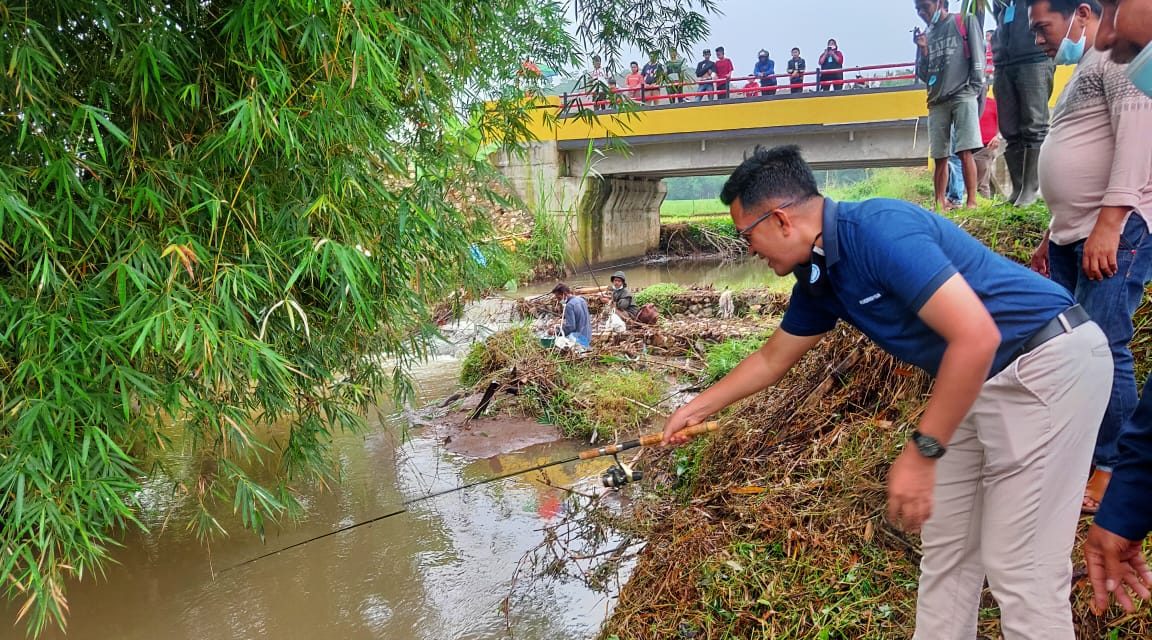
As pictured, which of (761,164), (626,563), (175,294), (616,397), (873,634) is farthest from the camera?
(616,397)

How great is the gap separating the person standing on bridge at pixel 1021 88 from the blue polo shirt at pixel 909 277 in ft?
9.28

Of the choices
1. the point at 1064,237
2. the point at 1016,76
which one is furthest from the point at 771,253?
the point at 1016,76

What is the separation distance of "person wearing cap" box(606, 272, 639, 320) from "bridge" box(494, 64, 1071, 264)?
1981 mm

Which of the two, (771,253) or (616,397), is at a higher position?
(771,253)

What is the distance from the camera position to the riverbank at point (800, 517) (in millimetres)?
2598

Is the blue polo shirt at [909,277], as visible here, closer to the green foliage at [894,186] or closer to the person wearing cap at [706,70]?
the person wearing cap at [706,70]

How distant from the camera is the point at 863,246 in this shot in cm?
174

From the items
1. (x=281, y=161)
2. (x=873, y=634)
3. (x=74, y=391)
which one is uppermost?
(x=281, y=161)

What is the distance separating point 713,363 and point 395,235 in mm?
3301

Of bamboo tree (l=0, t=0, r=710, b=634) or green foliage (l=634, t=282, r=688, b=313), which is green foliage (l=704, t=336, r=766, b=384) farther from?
green foliage (l=634, t=282, r=688, b=313)

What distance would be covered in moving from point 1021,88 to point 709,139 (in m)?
10.8

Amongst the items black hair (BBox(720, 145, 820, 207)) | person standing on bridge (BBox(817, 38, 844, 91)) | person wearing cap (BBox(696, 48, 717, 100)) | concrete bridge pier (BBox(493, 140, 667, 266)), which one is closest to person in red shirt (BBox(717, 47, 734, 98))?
person wearing cap (BBox(696, 48, 717, 100))

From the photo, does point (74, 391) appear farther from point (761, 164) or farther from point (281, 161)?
point (761, 164)

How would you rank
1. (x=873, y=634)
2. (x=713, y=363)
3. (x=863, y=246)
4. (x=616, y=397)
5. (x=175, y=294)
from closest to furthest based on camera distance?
1. (x=863, y=246)
2. (x=873, y=634)
3. (x=175, y=294)
4. (x=713, y=363)
5. (x=616, y=397)
